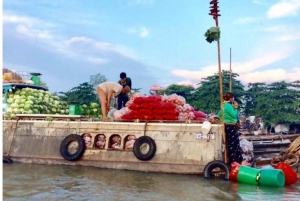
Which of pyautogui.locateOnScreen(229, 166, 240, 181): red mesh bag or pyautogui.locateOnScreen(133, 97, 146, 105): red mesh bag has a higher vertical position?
pyautogui.locateOnScreen(133, 97, 146, 105): red mesh bag

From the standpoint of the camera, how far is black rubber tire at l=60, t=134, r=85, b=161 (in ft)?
A: 31.7

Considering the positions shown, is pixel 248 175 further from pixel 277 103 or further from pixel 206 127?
pixel 277 103

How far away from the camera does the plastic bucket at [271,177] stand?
7395 millimetres

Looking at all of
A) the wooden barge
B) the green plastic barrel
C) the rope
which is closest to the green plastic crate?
the wooden barge

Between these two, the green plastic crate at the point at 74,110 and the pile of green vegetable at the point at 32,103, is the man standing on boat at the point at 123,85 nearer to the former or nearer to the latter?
the green plastic crate at the point at 74,110

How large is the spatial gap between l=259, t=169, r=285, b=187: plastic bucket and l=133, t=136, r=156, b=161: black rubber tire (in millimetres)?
2597

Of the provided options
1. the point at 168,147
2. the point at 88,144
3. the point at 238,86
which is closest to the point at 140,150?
the point at 168,147

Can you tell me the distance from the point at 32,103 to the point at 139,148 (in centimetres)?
407

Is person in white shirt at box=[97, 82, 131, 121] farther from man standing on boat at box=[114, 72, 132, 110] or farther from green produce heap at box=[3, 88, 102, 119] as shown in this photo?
green produce heap at box=[3, 88, 102, 119]

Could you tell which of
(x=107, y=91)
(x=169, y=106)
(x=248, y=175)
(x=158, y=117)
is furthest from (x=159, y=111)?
(x=248, y=175)

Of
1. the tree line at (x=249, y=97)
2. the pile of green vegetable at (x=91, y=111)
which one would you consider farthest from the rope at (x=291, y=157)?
the tree line at (x=249, y=97)

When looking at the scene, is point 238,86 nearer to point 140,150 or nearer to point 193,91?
point 193,91

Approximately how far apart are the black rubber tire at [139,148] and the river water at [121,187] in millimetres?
400

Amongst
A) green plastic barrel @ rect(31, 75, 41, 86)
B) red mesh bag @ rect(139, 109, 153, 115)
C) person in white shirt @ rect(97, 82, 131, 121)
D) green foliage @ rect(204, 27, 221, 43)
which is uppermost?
green foliage @ rect(204, 27, 221, 43)
